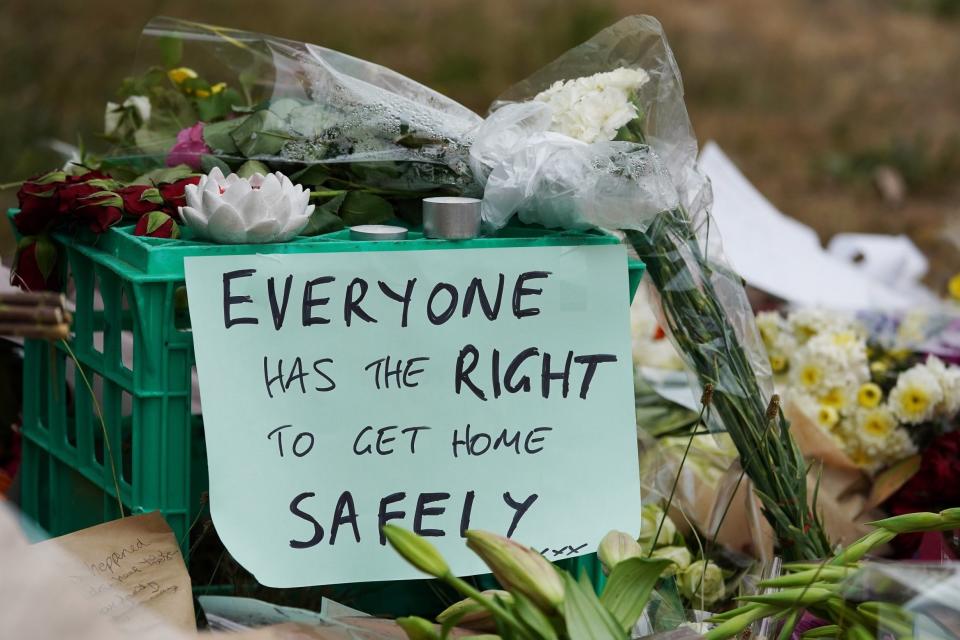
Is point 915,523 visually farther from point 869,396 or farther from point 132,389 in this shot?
point 132,389

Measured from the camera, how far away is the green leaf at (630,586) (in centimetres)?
92

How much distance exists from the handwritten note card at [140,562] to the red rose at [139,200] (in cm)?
32

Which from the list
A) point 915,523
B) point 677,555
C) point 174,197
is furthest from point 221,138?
Result: point 915,523

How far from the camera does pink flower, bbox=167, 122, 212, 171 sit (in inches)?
49.7

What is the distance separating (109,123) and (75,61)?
308 cm

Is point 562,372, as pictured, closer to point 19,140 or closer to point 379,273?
point 379,273

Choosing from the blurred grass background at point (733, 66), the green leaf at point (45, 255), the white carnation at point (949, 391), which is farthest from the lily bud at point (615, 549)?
the blurred grass background at point (733, 66)

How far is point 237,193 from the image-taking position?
40.9 inches

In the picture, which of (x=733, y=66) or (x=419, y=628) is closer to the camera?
(x=419, y=628)

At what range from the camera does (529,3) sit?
220 inches

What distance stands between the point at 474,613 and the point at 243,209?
0.45 metres

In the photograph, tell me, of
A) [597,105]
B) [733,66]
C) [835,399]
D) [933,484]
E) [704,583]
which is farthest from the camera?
[733,66]

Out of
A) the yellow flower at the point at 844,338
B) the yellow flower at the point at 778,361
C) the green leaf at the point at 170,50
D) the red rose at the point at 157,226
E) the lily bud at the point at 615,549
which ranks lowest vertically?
the lily bud at the point at 615,549

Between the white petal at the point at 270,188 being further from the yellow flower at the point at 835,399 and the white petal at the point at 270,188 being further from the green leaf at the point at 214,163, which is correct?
the yellow flower at the point at 835,399
